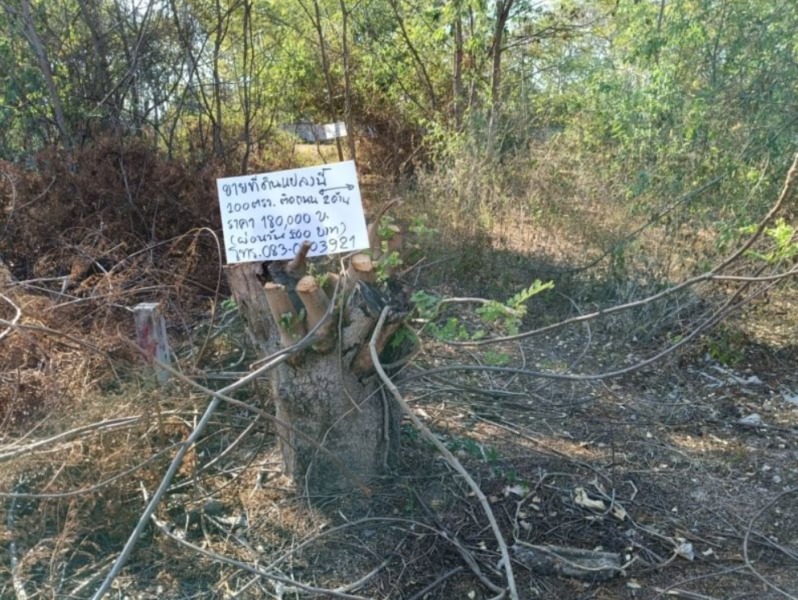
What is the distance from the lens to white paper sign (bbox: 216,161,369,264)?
7.09ft

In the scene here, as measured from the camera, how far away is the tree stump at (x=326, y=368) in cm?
212

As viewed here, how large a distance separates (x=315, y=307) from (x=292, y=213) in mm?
330

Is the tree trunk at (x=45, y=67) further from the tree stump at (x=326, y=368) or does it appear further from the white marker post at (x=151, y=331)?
the tree stump at (x=326, y=368)

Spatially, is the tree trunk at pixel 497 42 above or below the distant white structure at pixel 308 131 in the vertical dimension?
above

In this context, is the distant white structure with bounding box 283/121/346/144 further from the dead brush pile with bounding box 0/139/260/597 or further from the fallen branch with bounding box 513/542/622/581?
the fallen branch with bounding box 513/542/622/581

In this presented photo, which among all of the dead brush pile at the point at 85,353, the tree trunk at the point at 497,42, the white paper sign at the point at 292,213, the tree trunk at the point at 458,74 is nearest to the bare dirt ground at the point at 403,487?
the dead brush pile at the point at 85,353

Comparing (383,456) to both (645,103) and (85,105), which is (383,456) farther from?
Answer: (85,105)

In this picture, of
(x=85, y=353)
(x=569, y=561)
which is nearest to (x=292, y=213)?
(x=85, y=353)

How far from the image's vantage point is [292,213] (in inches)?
87.0

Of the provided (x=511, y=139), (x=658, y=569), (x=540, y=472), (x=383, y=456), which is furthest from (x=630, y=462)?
(x=511, y=139)

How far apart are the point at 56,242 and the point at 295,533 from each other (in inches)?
108

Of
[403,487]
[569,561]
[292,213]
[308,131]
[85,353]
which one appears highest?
[308,131]

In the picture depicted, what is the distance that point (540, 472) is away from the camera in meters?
2.59

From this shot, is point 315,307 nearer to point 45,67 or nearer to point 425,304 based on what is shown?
point 425,304
